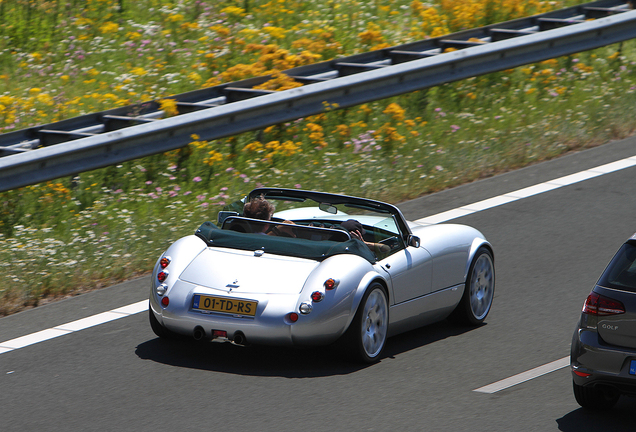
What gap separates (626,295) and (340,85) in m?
6.86

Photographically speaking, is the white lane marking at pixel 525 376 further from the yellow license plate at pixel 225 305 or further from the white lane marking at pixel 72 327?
the white lane marking at pixel 72 327

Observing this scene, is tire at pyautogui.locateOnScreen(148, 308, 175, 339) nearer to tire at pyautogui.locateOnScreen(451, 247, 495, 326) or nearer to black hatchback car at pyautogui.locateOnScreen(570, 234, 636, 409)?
tire at pyautogui.locateOnScreen(451, 247, 495, 326)

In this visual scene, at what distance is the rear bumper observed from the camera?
5758mm

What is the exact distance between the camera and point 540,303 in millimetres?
8656

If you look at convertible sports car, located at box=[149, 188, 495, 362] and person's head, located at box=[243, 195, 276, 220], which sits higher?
person's head, located at box=[243, 195, 276, 220]

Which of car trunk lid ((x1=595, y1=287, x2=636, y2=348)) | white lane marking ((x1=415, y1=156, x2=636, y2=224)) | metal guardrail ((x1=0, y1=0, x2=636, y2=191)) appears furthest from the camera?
white lane marking ((x1=415, y1=156, x2=636, y2=224))

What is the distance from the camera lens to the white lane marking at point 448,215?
7.79m

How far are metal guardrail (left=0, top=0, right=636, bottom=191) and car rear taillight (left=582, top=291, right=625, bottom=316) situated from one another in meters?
5.62

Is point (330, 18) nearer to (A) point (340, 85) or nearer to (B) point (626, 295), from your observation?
(A) point (340, 85)

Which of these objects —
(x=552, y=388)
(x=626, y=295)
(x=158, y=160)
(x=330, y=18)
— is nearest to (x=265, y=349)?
(x=552, y=388)

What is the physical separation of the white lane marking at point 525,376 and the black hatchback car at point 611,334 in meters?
0.75

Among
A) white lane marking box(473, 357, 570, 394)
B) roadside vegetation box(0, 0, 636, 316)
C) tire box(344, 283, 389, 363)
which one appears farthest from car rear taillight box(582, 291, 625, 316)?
roadside vegetation box(0, 0, 636, 316)

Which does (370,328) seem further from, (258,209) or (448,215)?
→ (448,215)

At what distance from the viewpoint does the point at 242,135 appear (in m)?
12.8
